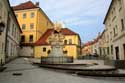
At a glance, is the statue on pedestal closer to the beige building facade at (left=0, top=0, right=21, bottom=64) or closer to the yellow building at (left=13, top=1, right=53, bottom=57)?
the beige building facade at (left=0, top=0, right=21, bottom=64)

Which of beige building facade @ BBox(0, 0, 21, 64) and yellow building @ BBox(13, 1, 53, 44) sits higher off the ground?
yellow building @ BBox(13, 1, 53, 44)

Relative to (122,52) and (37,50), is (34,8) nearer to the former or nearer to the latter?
(37,50)

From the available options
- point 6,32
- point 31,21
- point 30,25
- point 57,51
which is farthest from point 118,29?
point 30,25

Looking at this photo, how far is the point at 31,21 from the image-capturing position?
54.9 meters

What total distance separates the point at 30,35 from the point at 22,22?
5.19 meters

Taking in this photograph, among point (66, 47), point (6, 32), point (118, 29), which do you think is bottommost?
point (66, 47)

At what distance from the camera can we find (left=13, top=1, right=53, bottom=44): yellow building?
53.9 meters

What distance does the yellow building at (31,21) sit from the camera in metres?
53.9

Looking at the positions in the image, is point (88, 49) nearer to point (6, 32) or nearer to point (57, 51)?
point (57, 51)

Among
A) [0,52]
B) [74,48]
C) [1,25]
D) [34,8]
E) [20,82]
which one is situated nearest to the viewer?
[20,82]

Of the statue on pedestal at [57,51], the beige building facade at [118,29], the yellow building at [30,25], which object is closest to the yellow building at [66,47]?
the yellow building at [30,25]

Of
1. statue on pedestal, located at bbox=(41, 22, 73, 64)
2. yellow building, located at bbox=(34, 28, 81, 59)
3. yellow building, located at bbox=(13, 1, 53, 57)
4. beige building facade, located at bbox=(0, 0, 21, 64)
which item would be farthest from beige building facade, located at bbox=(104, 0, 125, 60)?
yellow building, located at bbox=(13, 1, 53, 57)

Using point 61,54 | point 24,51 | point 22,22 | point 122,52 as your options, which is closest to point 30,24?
point 22,22

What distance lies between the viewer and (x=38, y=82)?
31.1ft
